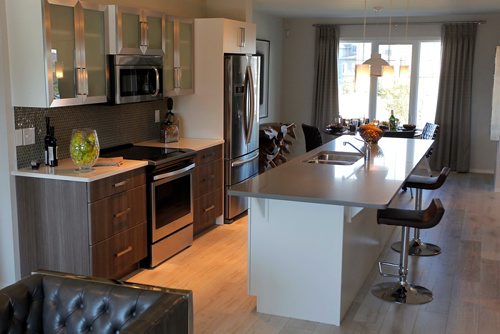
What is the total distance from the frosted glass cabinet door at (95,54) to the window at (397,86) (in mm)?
5561

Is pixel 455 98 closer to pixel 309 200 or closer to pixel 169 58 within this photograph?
pixel 169 58

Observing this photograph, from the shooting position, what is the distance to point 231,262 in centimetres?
505

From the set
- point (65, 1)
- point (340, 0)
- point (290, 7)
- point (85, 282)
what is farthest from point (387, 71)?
point (85, 282)

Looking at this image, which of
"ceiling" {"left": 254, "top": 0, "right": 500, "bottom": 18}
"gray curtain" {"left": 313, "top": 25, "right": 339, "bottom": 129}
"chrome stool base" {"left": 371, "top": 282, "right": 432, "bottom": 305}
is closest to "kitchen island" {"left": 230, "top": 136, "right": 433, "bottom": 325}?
"chrome stool base" {"left": 371, "top": 282, "right": 432, "bottom": 305}

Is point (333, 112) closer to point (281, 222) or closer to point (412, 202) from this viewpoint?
point (412, 202)

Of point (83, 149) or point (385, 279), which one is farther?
point (385, 279)

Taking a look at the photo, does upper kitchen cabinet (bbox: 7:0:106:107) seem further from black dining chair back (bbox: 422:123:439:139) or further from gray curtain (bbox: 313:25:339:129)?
gray curtain (bbox: 313:25:339:129)

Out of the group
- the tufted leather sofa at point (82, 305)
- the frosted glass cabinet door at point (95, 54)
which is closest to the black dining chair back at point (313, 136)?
the frosted glass cabinet door at point (95, 54)

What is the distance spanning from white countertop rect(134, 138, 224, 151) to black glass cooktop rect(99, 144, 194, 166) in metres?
0.18

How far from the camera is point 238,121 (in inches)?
244

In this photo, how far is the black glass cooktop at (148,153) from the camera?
4757 mm

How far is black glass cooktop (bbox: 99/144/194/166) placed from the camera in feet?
15.6

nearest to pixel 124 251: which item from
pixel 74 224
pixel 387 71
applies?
pixel 74 224

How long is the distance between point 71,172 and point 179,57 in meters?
1.97
